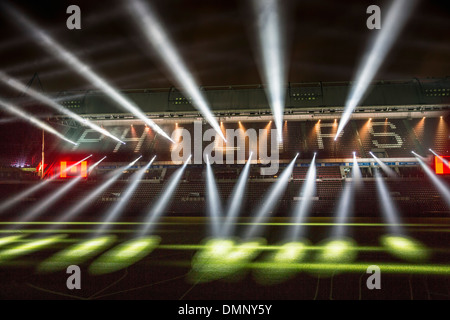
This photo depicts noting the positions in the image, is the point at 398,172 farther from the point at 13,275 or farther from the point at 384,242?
the point at 13,275

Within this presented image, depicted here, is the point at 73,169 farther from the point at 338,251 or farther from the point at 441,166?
the point at 441,166

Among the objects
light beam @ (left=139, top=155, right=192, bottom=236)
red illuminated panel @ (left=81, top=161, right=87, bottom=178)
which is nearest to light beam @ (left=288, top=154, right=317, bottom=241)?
light beam @ (left=139, top=155, right=192, bottom=236)

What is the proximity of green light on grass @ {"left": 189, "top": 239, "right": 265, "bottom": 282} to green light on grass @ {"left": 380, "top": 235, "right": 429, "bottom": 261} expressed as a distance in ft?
9.32

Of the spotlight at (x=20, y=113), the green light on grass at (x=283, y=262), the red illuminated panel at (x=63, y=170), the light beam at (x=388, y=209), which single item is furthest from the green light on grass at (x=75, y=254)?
the spotlight at (x=20, y=113)

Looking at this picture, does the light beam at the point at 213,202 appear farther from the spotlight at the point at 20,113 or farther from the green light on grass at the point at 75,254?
the spotlight at the point at 20,113

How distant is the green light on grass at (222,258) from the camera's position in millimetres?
4121

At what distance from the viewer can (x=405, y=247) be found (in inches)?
210

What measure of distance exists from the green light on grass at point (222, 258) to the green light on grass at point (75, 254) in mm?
2357

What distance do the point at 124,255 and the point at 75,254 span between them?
1.12 m

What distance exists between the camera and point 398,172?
41.4ft

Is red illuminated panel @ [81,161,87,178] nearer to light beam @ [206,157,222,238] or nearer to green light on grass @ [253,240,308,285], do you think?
light beam @ [206,157,222,238]

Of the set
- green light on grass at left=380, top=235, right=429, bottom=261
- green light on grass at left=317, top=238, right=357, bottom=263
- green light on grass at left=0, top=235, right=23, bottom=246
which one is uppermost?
green light on grass at left=317, top=238, right=357, bottom=263

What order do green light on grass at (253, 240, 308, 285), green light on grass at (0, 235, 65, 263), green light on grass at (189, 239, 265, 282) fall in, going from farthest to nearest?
green light on grass at (0, 235, 65, 263) < green light on grass at (189, 239, 265, 282) < green light on grass at (253, 240, 308, 285)

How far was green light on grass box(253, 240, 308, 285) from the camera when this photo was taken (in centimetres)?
395
